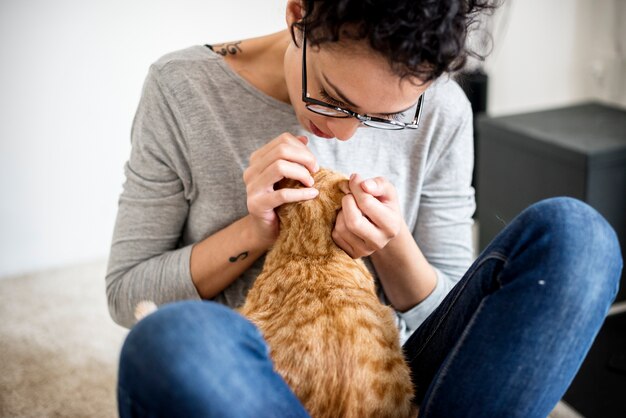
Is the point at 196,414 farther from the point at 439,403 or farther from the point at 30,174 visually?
the point at 30,174

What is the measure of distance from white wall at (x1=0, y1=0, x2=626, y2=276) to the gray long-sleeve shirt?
128 cm

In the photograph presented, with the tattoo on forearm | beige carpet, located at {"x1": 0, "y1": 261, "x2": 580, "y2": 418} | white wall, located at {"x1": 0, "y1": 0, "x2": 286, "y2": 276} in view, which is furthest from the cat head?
white wall, located at {"x1": 0, "y1": 0, "x2": 286, "y2": 276}

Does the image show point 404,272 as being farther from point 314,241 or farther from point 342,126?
point 342,126

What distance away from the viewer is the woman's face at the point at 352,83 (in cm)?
82

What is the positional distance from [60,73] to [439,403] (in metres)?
1.93

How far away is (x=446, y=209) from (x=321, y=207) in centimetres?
32

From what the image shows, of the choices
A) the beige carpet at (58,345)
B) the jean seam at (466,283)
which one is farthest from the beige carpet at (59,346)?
the jean seam at (466,283)

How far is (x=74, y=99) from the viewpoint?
2330mm

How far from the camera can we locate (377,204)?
936 mm

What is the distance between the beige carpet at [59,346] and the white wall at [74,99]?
161 mm

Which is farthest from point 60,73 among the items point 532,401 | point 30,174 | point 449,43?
point 532,401

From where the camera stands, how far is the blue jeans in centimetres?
73

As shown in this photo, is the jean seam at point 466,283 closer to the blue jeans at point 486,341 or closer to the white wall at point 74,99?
Result: the blue jeans at point 486,341

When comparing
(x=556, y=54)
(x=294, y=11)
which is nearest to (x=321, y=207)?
(x=294, y=11)
